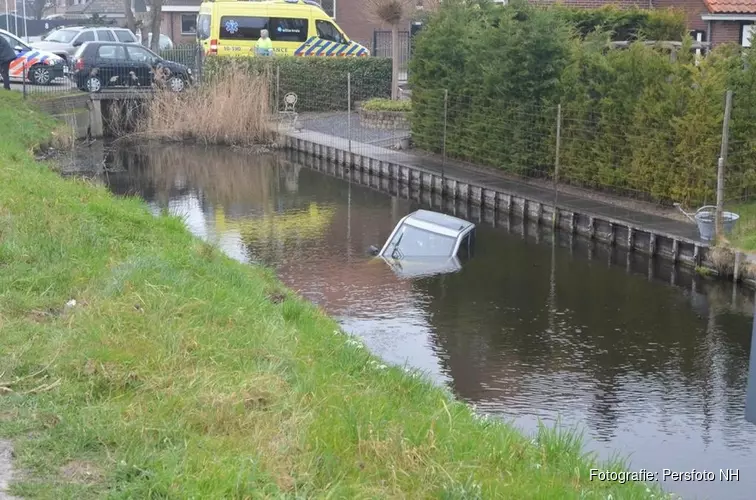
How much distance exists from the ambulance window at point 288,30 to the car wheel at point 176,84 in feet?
17.7

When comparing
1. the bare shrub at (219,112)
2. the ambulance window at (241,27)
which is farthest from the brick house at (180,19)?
the bare shrub at (219,112)

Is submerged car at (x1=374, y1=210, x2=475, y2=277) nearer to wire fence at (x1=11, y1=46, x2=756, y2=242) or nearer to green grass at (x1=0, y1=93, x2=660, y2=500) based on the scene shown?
wire fence at (x1=11, y1=46, x2=756, y2=242)

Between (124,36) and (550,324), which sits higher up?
(124,36)

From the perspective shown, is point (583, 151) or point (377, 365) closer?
point (377, 365)

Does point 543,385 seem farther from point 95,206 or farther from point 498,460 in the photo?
point 95,206

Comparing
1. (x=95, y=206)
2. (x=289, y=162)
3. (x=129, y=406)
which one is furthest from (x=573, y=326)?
(x=289, y=162)

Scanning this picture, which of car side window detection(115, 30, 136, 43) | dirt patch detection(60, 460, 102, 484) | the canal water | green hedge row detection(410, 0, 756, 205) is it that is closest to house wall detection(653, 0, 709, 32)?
green hedge row detection(410, 0, 756, 205)

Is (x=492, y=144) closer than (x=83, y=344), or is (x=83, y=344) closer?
(x=83, y=344)

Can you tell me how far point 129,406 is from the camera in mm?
6234

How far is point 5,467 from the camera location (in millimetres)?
5297

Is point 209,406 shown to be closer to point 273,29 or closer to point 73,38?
point 273,29

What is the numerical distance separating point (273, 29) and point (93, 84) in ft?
24.2

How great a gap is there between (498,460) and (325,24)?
30760 millimetres

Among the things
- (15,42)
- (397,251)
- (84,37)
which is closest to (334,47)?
(84,37)
